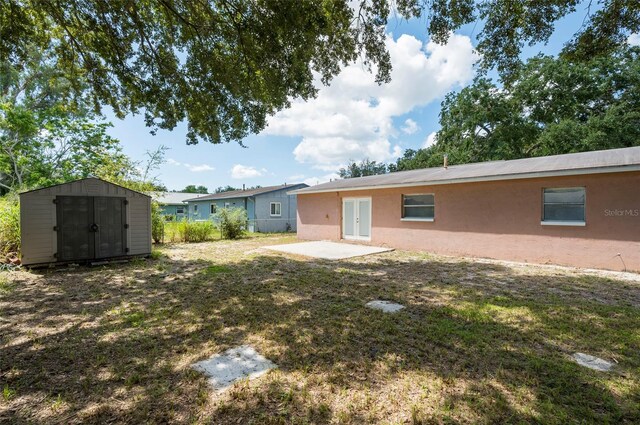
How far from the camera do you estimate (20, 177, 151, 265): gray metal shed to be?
757cm

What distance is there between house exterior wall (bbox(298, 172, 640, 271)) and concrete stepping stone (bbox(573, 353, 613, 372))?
625 centimetres

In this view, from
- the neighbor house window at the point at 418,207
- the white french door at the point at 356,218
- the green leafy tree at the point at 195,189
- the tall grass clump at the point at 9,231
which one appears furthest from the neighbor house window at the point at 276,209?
the green leafy tree at the point at 195,189

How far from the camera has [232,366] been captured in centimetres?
300

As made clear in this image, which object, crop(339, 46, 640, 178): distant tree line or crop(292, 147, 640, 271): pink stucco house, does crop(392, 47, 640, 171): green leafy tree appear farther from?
crop(292, 147, 640, 271): pink stucco house

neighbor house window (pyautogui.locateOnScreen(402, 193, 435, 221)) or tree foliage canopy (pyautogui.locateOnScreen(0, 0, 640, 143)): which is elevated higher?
tree foliage canopy (pyautogui.locateOnScreen(0, 0, 640, 143))

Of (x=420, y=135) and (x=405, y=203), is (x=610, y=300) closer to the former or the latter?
(x=405, y=203)

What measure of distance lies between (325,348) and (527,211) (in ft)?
27.1

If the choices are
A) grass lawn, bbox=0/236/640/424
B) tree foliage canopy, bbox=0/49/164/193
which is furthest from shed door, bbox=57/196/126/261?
tree foliage canopy, bbox=0/49/164/193

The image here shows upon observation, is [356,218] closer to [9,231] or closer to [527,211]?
[527,211]

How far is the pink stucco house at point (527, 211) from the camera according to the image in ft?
24.4

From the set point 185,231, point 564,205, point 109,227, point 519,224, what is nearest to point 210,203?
point 185,231

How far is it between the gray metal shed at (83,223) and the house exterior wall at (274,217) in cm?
1236

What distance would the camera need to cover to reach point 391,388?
2.61 m

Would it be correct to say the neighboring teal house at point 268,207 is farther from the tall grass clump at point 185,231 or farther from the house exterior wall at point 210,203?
the tall grass clump at point 185,231
